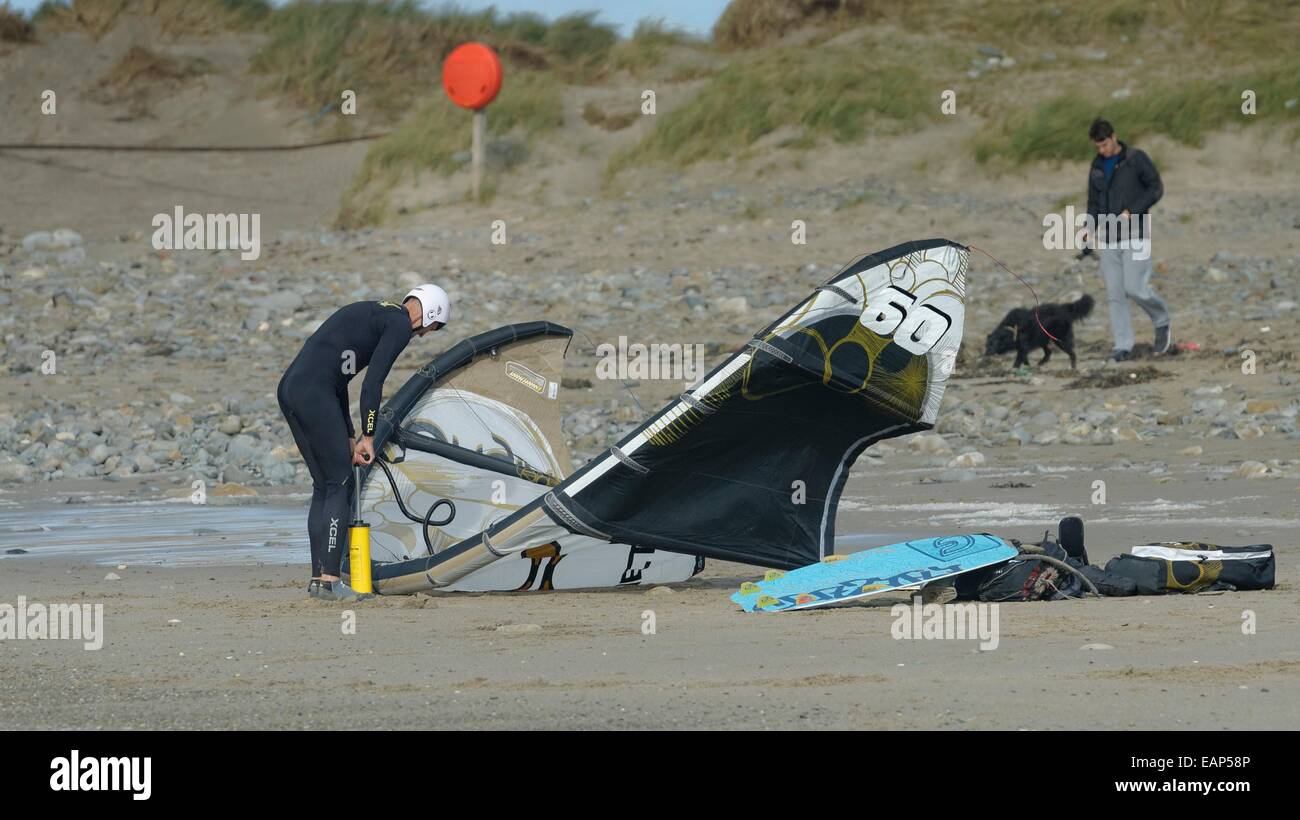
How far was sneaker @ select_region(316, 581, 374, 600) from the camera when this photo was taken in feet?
25.9

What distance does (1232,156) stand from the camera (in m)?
22.5

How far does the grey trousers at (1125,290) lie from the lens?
47.4 feet

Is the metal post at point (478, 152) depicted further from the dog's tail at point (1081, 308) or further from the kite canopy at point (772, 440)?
the kite canopy at point (772, 440)

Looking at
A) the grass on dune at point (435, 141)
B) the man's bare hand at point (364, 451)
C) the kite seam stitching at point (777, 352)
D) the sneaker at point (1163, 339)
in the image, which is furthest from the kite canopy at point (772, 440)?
the grass on dune at point (435, 141)

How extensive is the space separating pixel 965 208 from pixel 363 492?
14.1m

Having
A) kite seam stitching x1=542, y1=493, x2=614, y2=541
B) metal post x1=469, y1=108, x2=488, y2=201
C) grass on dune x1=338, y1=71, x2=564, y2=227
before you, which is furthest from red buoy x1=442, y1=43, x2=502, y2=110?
kite seam stitching x1=542, y1=493, x2=614, y2=541

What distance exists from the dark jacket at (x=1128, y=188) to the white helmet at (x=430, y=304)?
25.2 feet

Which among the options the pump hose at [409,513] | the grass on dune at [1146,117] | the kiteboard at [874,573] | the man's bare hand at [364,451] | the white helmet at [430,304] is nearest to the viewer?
the kiteboard at [874,573]

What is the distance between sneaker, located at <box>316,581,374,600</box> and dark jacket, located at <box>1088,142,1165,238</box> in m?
8.41

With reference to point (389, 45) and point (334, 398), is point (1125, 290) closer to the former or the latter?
point (334, 398)

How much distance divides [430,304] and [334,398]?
605 millimetres

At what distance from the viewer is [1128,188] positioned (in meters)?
14.4
